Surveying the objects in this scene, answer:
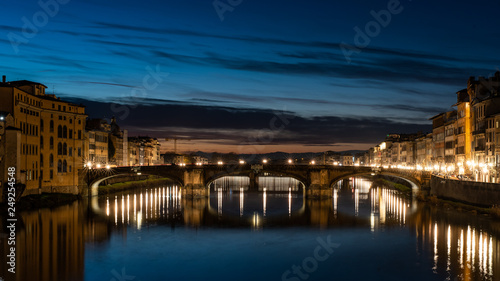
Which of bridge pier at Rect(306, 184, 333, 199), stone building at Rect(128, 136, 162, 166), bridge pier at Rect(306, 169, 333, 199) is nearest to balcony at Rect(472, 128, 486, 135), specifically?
bridge pier at Rect(306, 169, 333, 199)

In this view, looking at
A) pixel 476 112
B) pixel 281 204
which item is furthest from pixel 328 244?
pixel 476 112

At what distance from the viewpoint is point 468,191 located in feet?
200

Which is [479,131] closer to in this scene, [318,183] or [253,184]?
[318,183]

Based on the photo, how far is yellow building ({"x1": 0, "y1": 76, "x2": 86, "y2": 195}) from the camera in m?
61.8

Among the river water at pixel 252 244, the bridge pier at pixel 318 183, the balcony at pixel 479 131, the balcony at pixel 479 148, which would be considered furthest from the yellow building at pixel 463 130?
the bridge pier at pixel 318 183

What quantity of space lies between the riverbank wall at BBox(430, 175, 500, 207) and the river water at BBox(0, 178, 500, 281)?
2.21m

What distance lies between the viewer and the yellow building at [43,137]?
61778mm

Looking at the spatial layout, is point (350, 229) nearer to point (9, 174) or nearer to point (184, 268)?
point (184, 268)

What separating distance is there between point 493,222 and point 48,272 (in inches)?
1562

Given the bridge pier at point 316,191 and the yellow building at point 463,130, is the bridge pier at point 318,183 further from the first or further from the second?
the yellow building at point 463,130

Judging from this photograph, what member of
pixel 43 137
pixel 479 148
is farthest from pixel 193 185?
pixel 479 148

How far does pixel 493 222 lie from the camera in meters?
51.2

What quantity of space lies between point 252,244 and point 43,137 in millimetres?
38358

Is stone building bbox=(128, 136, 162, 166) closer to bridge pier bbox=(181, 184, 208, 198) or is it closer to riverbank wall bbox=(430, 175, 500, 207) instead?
bridge pier bbox=(181, 184, 208, 198)
